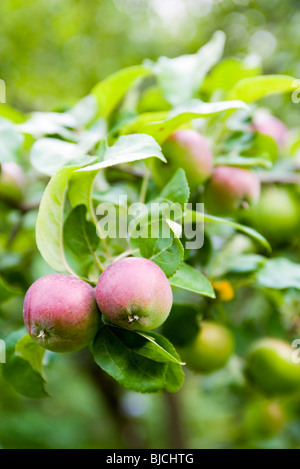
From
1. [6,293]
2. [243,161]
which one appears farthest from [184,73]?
[6,293]

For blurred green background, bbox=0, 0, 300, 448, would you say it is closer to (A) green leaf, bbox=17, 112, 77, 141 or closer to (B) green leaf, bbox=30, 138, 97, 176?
(A) green leaf, bbox=17, 112, 77, 141

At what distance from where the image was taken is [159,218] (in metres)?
0.49

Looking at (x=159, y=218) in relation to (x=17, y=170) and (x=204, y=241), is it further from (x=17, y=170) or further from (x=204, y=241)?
(x=17, y=170)

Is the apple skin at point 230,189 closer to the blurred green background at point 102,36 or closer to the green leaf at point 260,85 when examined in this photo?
the green leaf at point 260,85

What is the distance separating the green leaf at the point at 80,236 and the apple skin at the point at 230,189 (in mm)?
198

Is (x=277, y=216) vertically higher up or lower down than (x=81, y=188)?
higher up

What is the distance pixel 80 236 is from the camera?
53 cm

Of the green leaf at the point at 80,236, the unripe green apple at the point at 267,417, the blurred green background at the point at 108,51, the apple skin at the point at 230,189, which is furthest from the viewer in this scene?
the blurred green background at the point at 108,51

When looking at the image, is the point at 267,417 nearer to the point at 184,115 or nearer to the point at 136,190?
the point at 136,190

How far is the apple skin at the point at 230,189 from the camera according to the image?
24.7 inches

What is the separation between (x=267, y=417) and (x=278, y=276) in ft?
1.70

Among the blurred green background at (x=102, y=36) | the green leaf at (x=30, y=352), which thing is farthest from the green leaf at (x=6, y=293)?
the blurred green background at (x=102, y=36)

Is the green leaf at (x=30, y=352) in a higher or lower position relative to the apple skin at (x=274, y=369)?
lower

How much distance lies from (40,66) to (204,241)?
1487 millimetres
